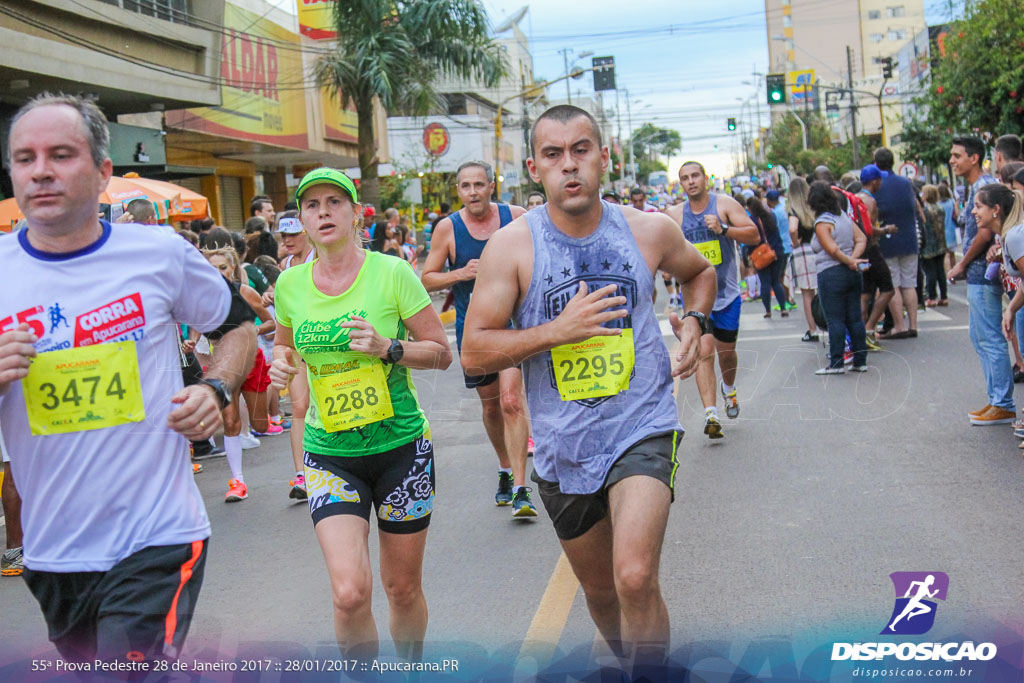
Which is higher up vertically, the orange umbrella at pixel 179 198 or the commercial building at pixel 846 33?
the commercial building at pixel 846 33

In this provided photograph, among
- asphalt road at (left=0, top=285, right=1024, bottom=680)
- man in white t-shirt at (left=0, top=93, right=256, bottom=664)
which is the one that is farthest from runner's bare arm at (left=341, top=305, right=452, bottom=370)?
asphalt road at (left=0, top=285, right=1024, bottom=680)

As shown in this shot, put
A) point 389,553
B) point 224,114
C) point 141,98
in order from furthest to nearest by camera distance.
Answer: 1. point 224,114
2. point 141,98
3. point 389,553

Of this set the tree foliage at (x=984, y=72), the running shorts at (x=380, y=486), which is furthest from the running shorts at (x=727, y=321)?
the tree foliage at (x=984, y=72)

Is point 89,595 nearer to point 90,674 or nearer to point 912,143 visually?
point 90,674

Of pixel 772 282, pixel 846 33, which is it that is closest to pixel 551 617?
pixel 772 282

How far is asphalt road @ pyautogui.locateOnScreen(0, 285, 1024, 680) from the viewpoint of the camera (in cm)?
472

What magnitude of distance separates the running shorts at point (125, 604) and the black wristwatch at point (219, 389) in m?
0.40

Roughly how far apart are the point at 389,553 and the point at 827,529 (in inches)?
117

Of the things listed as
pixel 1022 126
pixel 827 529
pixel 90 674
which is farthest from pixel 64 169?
pixel 1022 126

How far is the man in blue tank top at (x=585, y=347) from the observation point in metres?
3.75

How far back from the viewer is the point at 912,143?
29469 mm

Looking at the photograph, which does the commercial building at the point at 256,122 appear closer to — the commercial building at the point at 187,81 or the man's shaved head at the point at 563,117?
the commercial building at the point at 187,81

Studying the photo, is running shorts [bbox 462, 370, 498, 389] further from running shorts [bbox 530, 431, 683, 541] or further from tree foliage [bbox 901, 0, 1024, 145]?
tree foliage [bbox 901, 0, 1024, 145]

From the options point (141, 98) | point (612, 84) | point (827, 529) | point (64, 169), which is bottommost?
point (827, 529)
